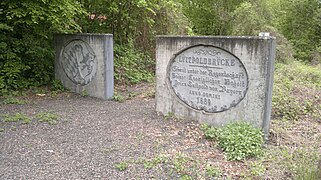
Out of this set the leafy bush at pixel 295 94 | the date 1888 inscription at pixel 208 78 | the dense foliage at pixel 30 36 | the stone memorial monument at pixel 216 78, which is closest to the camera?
the stone memorial monument at pixel 216 78

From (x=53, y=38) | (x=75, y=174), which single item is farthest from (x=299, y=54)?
(x=75, y=174)

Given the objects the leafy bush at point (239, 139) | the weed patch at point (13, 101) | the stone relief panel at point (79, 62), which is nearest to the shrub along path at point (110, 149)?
the leafy bush at point (239, 139)

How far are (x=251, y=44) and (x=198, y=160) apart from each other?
68.9 inches

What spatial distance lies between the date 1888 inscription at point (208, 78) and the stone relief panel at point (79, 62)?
7.87ft

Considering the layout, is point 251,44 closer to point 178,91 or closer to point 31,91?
point 178,91

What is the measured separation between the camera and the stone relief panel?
23.2 ft

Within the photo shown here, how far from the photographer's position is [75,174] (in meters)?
3.29

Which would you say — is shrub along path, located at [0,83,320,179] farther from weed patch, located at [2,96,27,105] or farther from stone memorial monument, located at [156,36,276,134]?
weed patch, located at [2,96,27,105]

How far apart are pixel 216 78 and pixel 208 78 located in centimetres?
14

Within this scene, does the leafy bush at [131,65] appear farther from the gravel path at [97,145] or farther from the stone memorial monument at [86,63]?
the gravel path at [97,145]

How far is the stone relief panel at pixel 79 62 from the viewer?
7.09m

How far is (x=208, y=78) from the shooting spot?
491 centimetres

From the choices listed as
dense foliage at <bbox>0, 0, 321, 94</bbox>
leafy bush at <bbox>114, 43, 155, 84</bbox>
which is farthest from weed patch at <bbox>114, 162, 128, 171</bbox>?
leafy bush at <bbox>114, 43, 155, 84</bbox>

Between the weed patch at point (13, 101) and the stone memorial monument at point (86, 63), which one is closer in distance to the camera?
the weed patch at point (13, 101)
